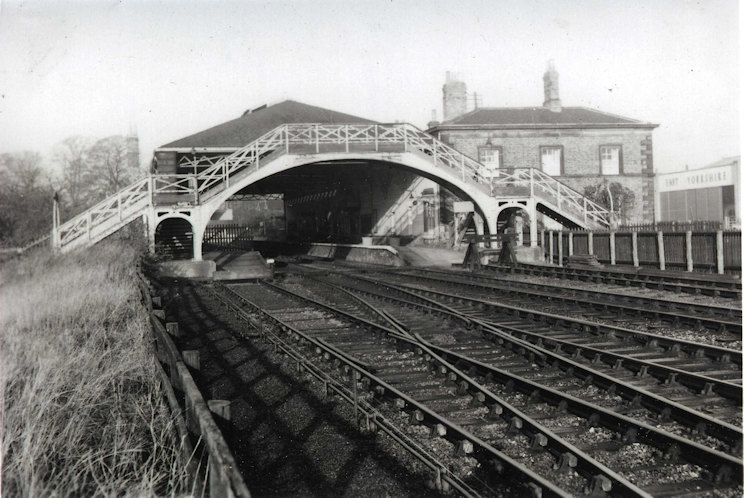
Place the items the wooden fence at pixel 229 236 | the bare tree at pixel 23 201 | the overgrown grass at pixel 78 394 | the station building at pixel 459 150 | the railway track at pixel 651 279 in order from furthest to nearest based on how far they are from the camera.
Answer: the wooden fence at pixel 229 236
the station building at pixel 459 150
the bare tree at pixel 23 201
the railway track at pixel 651 279
the overgrown grass at pixel 78 394

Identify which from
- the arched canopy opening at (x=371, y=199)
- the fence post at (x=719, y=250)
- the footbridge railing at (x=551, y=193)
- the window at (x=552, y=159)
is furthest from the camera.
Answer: the window at (x=552, y=159)

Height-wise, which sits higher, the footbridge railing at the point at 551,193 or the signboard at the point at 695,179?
the signboard at the point at 695,179

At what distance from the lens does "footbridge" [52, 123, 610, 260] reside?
2228 cm

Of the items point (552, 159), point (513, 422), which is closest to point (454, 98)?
point (552, 159)

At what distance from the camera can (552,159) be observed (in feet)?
120

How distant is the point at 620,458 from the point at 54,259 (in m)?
14.2

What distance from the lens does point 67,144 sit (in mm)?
44281

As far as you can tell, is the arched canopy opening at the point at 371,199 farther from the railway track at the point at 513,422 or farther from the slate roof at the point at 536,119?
the railway track at the point at 513,422

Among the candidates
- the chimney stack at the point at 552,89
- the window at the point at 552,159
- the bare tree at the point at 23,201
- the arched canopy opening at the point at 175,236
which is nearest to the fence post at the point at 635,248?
the window at the point at 552,159

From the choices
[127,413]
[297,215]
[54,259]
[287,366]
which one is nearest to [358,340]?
[287,366]

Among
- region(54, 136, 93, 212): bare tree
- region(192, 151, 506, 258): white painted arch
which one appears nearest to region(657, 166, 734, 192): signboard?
region(192, 151, 506, 258): white painted arch

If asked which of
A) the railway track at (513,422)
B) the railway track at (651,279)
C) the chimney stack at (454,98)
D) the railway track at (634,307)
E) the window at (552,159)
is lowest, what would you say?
the railway track at (513,422)

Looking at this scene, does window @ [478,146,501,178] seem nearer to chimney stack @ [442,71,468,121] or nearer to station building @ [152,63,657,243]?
station building @ [152,63,657,243]

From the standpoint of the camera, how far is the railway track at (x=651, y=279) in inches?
552
